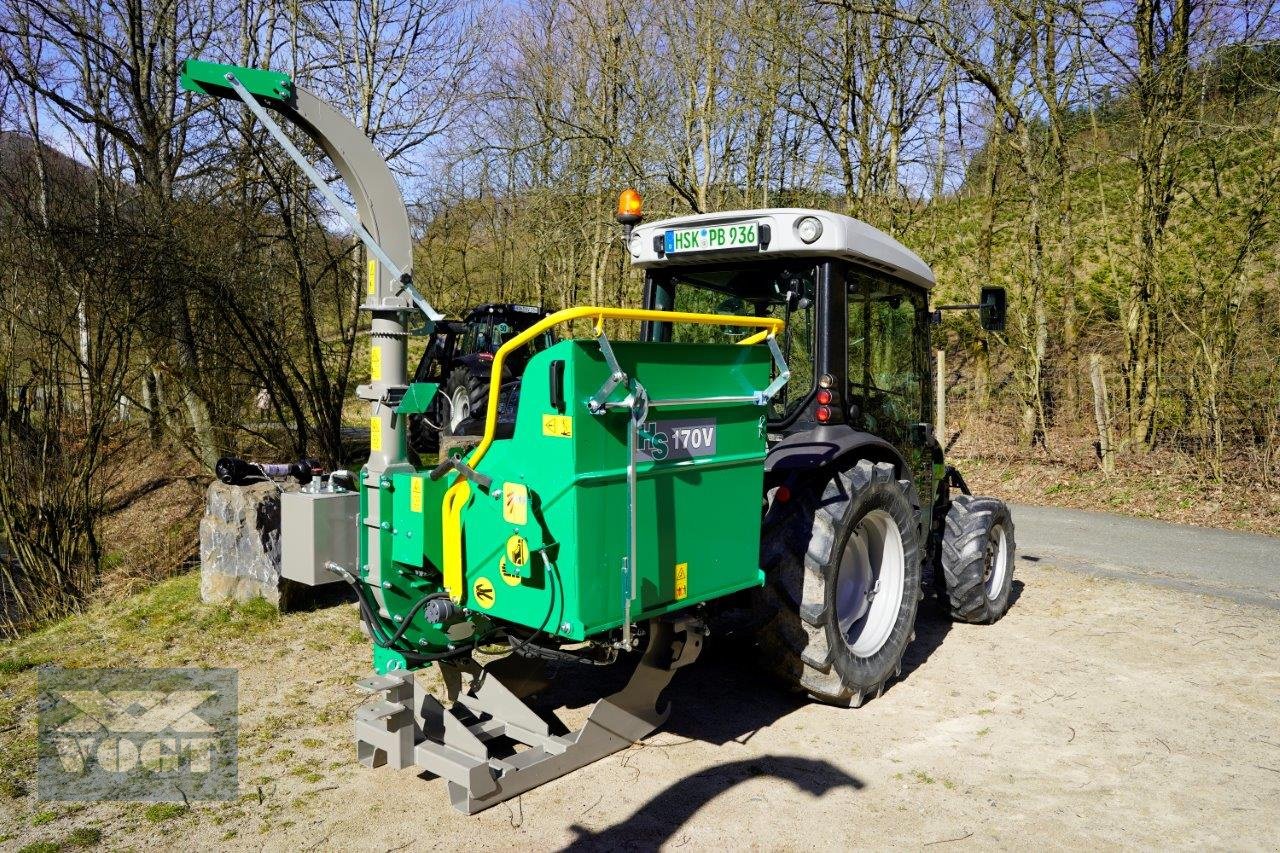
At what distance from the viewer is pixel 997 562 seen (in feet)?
20.1

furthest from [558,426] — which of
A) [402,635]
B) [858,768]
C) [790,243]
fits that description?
[858,768]

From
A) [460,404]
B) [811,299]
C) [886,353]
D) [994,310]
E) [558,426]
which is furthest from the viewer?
[460,404]

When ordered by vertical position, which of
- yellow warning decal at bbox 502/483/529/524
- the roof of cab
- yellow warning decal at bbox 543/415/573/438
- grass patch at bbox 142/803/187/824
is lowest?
grass patch at bbox 142/803/187/824

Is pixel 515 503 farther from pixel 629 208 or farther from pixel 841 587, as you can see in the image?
pixel 841 587

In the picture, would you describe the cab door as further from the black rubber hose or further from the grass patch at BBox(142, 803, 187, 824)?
the grass patch at BBox(142, 803, 187, 824)

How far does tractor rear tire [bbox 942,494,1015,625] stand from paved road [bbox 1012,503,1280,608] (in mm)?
1914

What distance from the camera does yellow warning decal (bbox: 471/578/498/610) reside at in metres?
3.36

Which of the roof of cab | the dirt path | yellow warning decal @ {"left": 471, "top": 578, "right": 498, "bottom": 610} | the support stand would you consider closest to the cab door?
the roof of cab

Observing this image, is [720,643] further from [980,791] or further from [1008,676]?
[980,791]

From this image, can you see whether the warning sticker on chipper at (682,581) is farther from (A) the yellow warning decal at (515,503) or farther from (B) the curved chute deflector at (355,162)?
(B) the curved chute deflector at (355,162)

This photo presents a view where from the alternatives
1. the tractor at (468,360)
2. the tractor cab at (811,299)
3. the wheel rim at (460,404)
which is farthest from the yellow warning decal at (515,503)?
the wheel rim at (460,404)

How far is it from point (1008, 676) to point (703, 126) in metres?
12.1

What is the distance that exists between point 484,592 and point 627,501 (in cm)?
65

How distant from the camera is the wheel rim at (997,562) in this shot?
6.07 m
